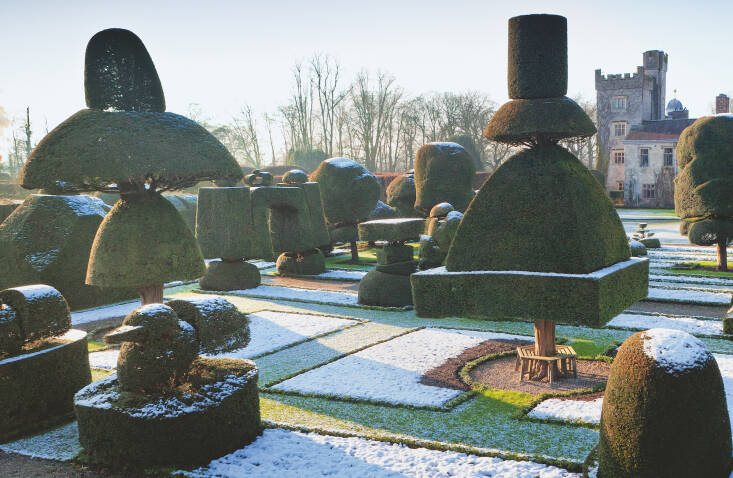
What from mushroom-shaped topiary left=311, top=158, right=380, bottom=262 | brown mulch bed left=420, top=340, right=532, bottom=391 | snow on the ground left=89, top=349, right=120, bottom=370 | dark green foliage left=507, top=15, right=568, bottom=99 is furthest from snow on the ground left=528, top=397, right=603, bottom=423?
mushroom-shaped topiary left=311, top=158, right=380, bottom=262

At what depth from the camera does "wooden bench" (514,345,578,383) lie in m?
8.29

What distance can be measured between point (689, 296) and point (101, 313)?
13919mm

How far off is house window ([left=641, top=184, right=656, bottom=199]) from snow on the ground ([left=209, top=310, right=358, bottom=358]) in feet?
129

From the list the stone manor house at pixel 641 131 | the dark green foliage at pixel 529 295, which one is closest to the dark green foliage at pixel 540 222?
the dark green foliage at pixel 529 295

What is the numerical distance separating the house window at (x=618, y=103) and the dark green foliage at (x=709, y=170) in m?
35.0

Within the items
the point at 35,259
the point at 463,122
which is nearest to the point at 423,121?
the point at 463,122

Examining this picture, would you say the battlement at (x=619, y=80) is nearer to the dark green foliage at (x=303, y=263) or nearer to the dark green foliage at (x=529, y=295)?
the dark green foliage at (x=303, y=263)

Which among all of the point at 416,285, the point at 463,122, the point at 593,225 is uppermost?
the point at 463,122

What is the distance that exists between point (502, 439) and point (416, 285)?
230 centimetres

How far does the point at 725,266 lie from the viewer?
696 inches

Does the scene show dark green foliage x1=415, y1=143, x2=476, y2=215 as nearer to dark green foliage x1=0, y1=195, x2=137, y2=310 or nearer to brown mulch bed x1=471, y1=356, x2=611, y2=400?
dark green foliage x1=0, y1=195, x2=137, y2=310

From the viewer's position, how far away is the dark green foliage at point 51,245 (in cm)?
1328

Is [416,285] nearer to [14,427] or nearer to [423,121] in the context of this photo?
[14,427]

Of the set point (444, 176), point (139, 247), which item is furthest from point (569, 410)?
point (444, 176)
